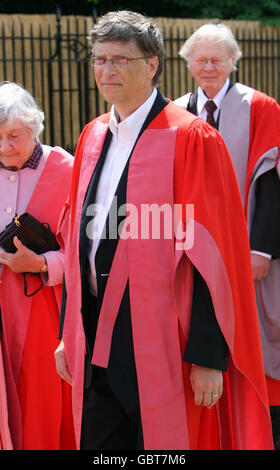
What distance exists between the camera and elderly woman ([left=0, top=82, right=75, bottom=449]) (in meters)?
3.62

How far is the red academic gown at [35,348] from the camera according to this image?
364 centimetres

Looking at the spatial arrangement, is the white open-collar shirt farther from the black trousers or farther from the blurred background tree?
the blurred background tree

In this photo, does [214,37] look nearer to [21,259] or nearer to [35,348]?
[21,259]

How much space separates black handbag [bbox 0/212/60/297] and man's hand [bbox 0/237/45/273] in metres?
0.03

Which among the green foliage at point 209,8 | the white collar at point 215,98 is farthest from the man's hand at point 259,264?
the green foliage at point 209,8

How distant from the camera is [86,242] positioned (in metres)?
2.79

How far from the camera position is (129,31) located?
8.80 feet

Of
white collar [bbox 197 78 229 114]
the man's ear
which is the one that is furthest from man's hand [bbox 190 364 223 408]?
white collar [bbox 197 78 229 114]

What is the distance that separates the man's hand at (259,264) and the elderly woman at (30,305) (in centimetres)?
126

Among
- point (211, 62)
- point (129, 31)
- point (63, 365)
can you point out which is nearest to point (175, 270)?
point (63, 365)

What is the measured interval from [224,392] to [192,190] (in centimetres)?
83

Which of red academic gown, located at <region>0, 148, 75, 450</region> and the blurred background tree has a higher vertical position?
the blurred background tree

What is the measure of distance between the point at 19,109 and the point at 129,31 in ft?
3.48

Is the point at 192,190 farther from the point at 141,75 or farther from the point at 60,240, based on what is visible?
the point at 60,240
